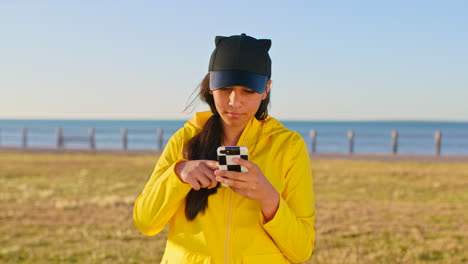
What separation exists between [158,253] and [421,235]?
3550mm

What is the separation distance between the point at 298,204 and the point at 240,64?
0.53 metres

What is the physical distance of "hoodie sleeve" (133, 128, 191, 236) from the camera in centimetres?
190

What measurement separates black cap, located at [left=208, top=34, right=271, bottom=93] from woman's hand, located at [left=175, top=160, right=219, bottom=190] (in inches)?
11.8

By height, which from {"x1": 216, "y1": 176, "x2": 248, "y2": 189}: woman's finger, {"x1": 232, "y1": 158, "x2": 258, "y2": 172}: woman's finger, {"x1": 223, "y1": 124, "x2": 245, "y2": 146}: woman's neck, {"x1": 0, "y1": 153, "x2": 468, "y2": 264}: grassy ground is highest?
{"x1": 223, "y1": 124, "x2": 245, "y2": 146}: woman's neck

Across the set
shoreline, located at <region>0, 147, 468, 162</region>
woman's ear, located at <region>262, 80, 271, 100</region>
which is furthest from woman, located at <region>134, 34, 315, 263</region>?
shoreline, located at <region>0, 147, 468, 162</region>

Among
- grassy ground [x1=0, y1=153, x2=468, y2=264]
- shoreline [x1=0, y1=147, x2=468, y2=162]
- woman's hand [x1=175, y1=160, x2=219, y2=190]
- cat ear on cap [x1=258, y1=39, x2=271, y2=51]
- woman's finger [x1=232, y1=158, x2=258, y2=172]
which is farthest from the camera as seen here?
shoreline [x1=0, y1=147, x2=468, y2=162]

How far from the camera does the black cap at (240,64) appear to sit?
195 centimetres

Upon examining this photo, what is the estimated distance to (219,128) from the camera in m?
2.08

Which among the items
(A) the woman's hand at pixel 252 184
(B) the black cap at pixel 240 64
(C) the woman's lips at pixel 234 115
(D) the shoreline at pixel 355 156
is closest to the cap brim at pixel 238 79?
(B) the black cap at pixel 240 64

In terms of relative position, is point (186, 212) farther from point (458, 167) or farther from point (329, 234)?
point (458, 167)

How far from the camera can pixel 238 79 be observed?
6.39 ft

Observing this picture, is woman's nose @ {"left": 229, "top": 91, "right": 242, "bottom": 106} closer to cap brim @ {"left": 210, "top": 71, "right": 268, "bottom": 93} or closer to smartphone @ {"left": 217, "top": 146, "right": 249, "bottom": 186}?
cap brim @ {"left": 210, "top": 71, "right": 268, "bottom": 93}

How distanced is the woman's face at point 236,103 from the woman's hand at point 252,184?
32 centimetres

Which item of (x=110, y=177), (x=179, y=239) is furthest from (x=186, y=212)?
(x=110, y=177)
